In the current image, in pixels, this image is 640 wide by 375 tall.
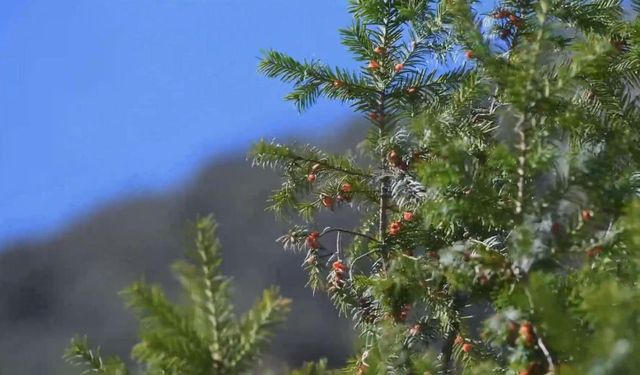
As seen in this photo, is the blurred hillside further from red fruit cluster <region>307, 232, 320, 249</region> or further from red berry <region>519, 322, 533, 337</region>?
red berry <region>519, 322, 533, 337</region>

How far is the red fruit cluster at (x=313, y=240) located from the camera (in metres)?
0.88

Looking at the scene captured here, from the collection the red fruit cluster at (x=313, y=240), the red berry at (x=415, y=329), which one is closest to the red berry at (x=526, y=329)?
the red berry at (x=415, y=329)

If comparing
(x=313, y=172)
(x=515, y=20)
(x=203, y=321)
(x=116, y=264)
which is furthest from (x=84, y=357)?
(x=116, y=264)

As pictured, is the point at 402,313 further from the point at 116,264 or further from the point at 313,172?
the point at 116,264

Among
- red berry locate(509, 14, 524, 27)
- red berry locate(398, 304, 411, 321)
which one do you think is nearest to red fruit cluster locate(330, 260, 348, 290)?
red berry locate(398, 304, 411, 321)

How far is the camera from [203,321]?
47cm

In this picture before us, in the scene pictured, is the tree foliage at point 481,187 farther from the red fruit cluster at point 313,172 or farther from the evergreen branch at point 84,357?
the evergreen branch at point 84,357

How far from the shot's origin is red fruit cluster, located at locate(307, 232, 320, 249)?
2.90 feet

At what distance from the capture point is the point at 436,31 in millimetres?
900

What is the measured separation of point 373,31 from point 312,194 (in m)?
0.17

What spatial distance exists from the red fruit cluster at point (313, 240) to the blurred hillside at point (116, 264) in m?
0.56

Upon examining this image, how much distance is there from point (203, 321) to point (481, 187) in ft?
0.75

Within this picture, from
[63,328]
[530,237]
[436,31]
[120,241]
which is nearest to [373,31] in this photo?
[436,31]

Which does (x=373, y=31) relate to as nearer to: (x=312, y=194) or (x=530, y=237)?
(x=312, y=194)
